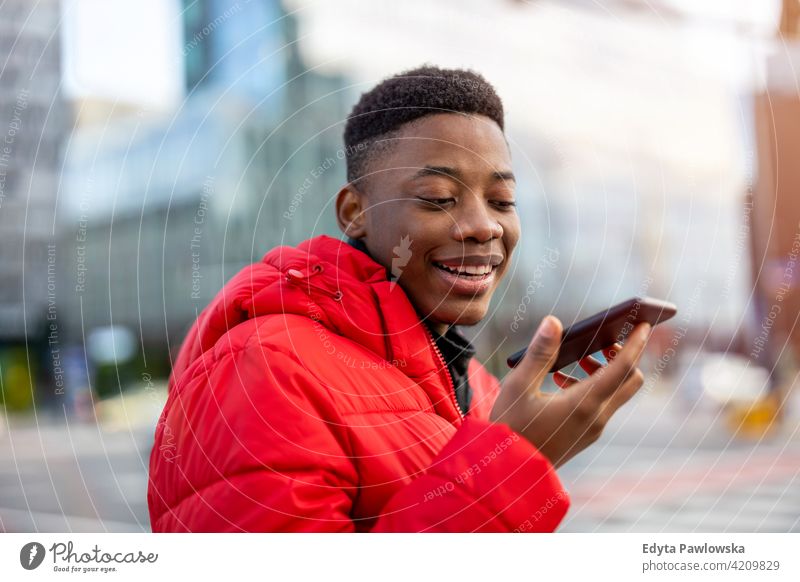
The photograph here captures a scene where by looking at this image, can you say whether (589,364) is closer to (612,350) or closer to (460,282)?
(612,350)

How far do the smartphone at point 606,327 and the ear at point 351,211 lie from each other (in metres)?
0.20

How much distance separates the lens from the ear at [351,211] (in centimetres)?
79

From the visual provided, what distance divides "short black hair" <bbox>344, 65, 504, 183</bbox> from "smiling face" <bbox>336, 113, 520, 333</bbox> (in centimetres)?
1

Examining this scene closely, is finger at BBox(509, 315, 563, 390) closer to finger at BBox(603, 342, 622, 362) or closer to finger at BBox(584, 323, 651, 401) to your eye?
finger at BBox(584, 323, 651, 401)

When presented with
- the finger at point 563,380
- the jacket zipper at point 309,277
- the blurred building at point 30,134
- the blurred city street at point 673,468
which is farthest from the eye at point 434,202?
the blurred city street at point 673,468

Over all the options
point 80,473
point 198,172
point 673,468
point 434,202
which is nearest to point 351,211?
point 434,202

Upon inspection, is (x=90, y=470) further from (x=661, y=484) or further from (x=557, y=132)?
(x=557, y=132)

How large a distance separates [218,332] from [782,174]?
0.94 metres

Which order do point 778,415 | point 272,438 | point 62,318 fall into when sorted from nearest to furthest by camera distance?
point 272,438 < point 62,318 < point 778,415

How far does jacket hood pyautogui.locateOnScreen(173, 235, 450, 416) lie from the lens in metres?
0.71

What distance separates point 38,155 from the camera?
4.09 ft

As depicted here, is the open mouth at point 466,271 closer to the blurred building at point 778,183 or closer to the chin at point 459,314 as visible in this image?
the chin at point 459,314

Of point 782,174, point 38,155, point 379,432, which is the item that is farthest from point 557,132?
point 38,155
